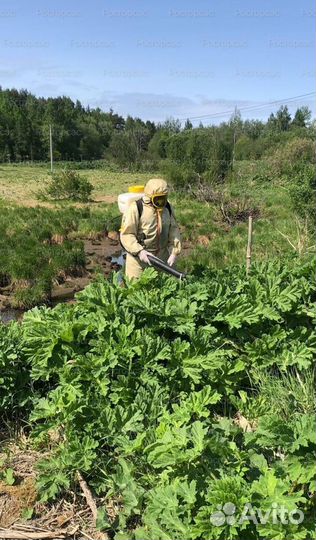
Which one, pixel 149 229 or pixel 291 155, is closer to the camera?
pixel 149 229

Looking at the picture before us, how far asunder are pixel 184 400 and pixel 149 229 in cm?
213

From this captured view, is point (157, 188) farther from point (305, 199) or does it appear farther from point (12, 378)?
point (305, 199)

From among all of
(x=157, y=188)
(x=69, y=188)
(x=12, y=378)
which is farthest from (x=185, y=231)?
(x=12, y=378)

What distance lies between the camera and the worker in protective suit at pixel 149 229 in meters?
4.58

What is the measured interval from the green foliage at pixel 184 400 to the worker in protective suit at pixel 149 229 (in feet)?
2.61

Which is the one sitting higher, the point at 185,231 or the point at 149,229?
the point at 149,229

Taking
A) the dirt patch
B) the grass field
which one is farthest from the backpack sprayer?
the dirt patch

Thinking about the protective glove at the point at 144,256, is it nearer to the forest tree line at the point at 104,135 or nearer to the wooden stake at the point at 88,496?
the wooden stake at the point at 88,496

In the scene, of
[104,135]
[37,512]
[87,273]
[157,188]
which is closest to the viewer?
[37,512]

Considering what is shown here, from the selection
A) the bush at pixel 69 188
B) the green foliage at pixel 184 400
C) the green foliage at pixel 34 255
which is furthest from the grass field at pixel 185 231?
the green foliage at pixel 184 400

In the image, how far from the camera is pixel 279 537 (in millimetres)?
1909

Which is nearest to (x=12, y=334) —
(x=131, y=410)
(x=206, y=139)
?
(x=131, y=410)

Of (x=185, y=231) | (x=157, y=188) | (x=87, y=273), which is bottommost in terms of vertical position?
(x=87, y=273)

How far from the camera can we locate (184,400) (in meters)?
3.03
